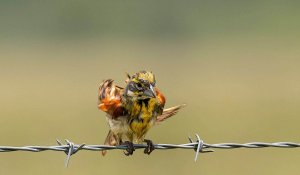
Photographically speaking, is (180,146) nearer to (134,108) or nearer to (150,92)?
(150,92)

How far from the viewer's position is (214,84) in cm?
2700

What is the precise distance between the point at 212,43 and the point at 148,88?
29.0 metres

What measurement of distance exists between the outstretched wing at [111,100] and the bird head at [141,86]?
5.9 inches

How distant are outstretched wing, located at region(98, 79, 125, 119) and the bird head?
15 centimetres

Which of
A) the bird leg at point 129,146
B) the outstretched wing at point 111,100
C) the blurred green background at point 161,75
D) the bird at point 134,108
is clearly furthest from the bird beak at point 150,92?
the blurred green background at point 161,75

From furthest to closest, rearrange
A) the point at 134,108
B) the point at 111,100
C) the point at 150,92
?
the point at 111,100
the point at 134,108
the point at 150,92

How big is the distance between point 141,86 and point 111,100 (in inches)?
14.9

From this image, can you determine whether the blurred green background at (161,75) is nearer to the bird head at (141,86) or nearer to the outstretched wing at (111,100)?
the outstretched wing at (111,100)

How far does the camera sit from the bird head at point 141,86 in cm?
1009

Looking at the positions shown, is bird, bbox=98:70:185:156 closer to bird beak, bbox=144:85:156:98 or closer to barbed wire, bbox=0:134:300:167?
bird beak, bbox=144:85:156:98

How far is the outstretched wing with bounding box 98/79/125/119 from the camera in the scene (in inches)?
405

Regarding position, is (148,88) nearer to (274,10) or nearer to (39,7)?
(274,10)

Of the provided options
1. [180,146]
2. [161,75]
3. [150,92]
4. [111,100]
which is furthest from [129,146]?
[161,75]

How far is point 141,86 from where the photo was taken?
10133 millimetres
